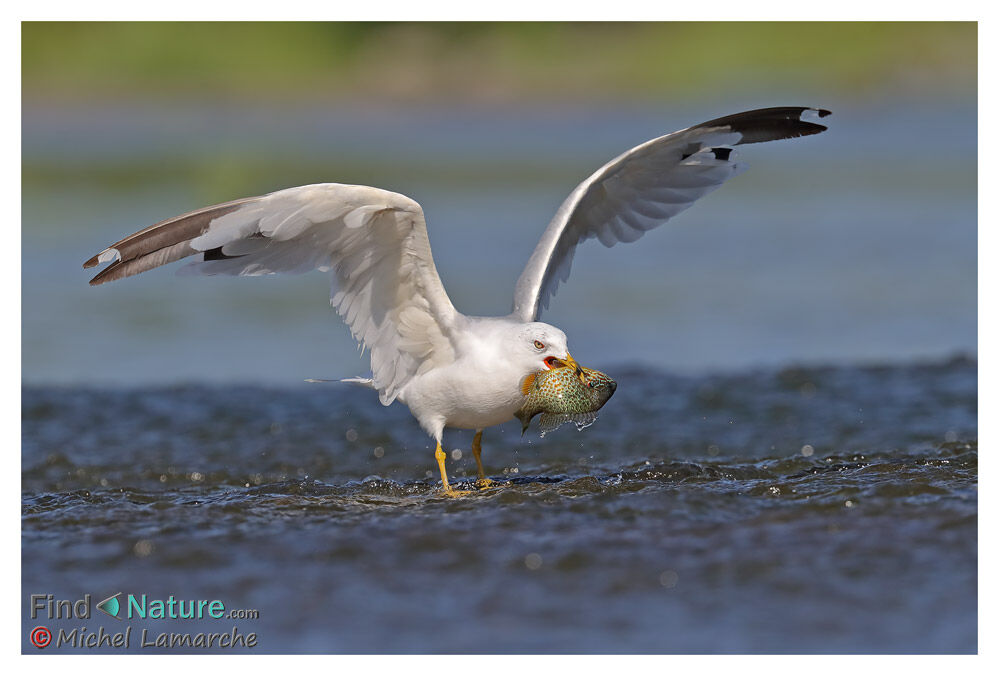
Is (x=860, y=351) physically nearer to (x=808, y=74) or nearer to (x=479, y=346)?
(x=479, y=346)

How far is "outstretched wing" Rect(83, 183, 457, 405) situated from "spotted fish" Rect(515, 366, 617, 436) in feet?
2.08

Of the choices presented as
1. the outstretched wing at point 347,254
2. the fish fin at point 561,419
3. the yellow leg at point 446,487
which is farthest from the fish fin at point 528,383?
the yellow leg at point 446,487

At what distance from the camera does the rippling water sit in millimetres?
5027

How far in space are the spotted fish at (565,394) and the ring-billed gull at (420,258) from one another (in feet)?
0.20

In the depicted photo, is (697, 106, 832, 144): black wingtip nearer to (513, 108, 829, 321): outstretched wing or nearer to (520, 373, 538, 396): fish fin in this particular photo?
(513, 108, 829, 321): outstretched wing

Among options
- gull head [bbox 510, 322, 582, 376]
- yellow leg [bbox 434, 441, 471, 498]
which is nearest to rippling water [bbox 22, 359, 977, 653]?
yellow leg [bbox 434, 441, 471, 498]

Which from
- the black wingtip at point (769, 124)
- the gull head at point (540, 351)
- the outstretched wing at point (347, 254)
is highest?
the black wingtip at point (769, 124)

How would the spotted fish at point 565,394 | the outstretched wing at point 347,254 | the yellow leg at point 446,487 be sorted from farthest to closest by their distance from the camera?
the yellow leg at point 446,487
the spotted fish at point 565,394
the outstretched wing at point 347,254

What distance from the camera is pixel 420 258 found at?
6.82 meters

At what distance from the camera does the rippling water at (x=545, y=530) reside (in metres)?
5.03

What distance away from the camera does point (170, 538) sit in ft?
20.3

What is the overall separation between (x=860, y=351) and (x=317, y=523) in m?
6.96

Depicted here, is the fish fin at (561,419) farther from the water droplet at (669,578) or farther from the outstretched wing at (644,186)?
the water droplet at (669,578)
